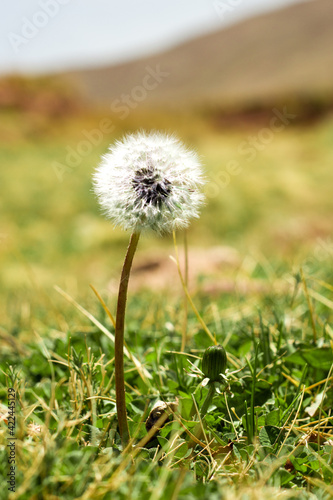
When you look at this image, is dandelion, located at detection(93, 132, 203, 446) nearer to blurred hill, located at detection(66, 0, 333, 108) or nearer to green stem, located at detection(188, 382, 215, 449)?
green stem, located at detection(188, 382, 215, 449)

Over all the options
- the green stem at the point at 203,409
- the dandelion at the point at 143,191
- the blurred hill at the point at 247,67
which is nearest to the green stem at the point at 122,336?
the dandelion at the point at 143,191

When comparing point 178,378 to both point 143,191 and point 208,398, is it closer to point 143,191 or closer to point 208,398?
point 208,398

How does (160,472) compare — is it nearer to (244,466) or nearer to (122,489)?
(122,489)

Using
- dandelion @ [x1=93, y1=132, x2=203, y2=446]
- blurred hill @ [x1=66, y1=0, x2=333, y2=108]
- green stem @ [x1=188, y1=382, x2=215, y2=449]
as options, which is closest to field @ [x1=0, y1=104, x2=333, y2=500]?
green stem @ [x1=188, y1=382, x2=215, y2=449]

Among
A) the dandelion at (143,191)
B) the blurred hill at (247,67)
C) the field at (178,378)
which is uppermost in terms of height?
the blurred hill at (247,67)

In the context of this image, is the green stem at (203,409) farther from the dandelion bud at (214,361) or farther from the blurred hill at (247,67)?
the blurred hill at (247,67)

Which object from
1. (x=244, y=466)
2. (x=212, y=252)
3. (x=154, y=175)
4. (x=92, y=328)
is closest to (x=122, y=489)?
(x=244, y=466)
